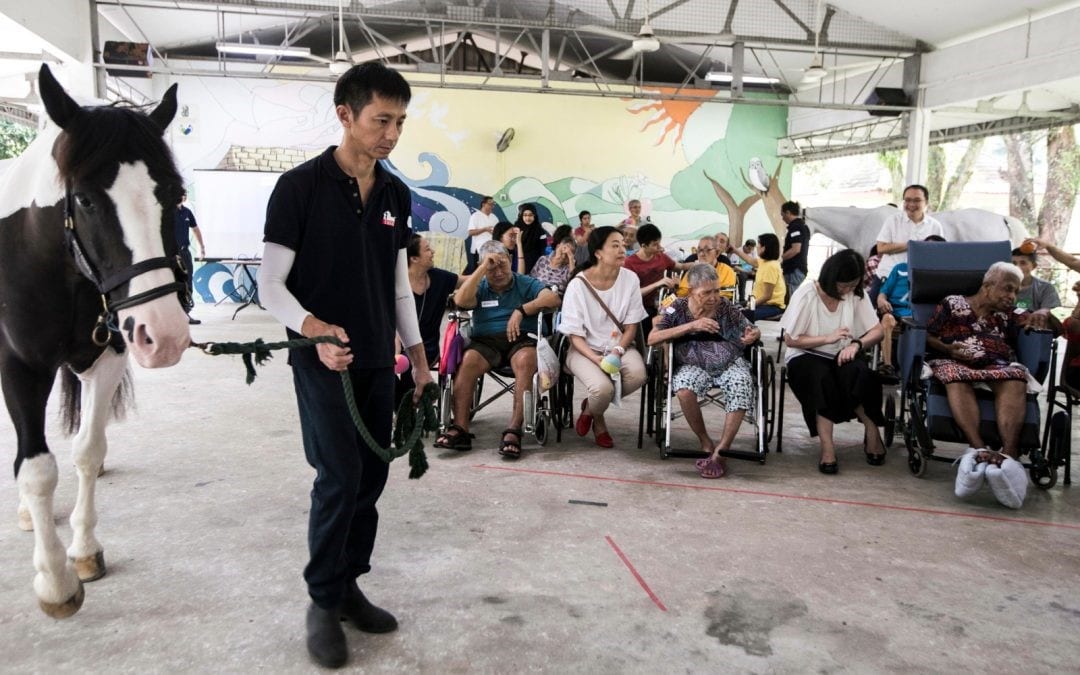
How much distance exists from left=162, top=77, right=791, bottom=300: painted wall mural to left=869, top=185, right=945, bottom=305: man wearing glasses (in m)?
7.52

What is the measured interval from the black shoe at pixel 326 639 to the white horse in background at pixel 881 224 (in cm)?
644

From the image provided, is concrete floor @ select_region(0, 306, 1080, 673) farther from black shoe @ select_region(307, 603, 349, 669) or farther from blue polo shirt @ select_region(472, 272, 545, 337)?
blue polo shirt @ select_region(472, 272, 545, 337)

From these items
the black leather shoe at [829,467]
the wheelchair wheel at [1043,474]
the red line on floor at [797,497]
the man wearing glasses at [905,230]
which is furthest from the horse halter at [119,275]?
the man wearing glasses at [905,230]

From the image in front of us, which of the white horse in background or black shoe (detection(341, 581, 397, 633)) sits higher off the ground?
the white horse in background

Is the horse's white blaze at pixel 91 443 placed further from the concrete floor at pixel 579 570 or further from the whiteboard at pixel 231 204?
the whiteboard at pixel 231 204

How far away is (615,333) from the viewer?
4.26 m

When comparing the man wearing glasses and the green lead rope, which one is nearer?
the green lead rope

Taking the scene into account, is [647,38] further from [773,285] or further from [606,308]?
[606,308]

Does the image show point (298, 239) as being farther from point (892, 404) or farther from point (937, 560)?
point (892, 404)

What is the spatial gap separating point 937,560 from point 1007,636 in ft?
1.80

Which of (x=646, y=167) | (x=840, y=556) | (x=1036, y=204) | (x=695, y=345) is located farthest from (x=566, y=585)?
(x=1036, y=204)

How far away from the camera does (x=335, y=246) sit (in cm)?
183

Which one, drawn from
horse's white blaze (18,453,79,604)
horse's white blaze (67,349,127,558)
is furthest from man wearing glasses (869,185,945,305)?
Answer: horse's white blaze (18,453,79,604)

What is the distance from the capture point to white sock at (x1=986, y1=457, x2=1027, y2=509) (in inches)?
127
